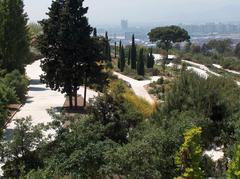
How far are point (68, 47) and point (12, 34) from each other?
24.2ft

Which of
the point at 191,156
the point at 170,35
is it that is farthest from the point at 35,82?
the point at 170,35

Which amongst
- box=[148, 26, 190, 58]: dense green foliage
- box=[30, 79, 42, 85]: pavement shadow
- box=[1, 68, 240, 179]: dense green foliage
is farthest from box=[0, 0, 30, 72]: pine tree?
box=[148, 26, 190, 58]: dense green foliage

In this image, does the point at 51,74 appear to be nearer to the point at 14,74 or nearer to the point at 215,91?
the point at 14,74

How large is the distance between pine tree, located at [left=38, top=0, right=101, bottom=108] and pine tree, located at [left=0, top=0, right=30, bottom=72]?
236 inches

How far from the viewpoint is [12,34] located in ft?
113

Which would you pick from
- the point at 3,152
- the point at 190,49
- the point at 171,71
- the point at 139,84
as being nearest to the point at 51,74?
the point at 3,152

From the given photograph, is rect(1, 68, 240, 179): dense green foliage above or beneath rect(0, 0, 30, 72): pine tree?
beneath

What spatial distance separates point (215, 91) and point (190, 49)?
8096cm

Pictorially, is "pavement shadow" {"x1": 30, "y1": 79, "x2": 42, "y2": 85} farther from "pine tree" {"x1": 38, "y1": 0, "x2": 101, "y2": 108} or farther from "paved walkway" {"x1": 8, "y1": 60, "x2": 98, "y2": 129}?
"pine tree" {"x1": 38, "y1": 0, "x2": 101, "y2": 108}

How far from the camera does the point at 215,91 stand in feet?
69.4

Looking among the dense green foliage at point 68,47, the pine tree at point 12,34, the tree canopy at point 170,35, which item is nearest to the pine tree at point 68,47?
the dense green foliage at point 68,47

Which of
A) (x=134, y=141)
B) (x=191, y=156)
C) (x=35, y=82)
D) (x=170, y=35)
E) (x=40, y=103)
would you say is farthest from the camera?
(x=170, y=35)

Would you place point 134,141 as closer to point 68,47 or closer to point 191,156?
point 191,156

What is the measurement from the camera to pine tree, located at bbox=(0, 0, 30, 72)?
34.0m
